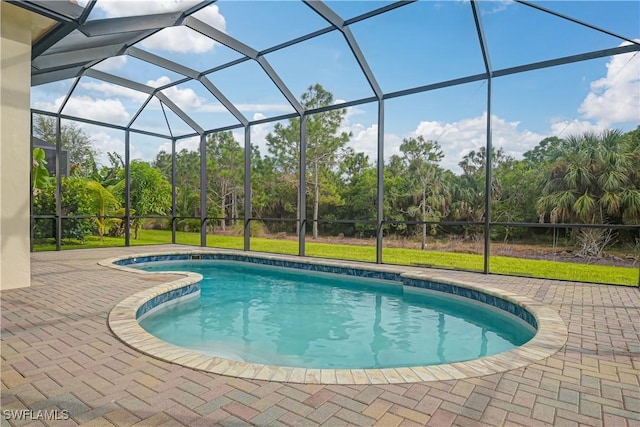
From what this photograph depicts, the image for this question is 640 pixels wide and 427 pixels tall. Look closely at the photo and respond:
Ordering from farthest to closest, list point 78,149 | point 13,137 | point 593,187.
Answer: point 78,149 < point 593,187 < point 13,137

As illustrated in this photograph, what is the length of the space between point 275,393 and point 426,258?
12988mm

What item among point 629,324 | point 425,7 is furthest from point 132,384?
point 425,7

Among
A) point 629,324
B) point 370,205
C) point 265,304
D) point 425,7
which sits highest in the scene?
point 425,7

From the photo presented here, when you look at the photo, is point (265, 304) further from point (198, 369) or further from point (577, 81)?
point (577, 81)

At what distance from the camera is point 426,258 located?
574 inches

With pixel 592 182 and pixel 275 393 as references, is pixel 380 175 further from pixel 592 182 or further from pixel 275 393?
pixel 592 182

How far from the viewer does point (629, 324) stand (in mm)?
4051

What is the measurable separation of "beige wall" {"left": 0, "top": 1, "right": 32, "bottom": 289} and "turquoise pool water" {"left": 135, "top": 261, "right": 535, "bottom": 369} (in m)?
2.26

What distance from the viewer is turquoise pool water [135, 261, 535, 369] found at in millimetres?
4277

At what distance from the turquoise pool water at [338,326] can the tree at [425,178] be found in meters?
9.91

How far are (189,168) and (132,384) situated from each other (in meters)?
19.0

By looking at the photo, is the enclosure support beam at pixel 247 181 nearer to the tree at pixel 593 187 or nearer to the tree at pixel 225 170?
the tree at pixel 225 170

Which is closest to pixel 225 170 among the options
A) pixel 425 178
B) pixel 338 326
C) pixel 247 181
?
pixel 247 181
